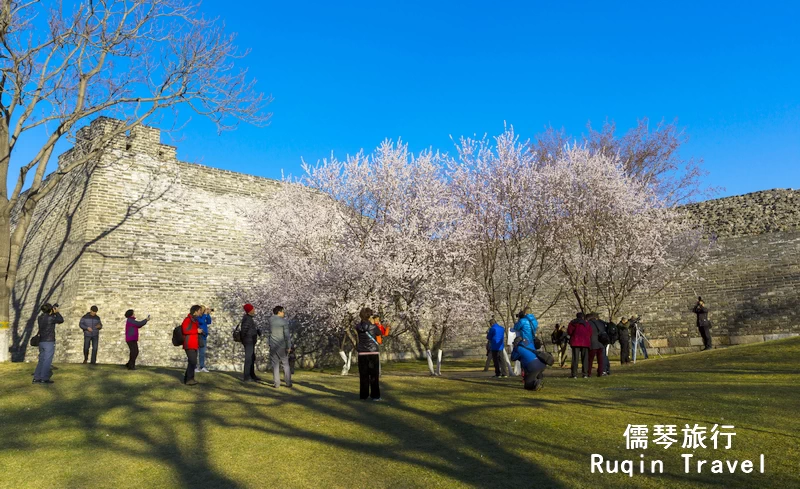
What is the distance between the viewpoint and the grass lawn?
5.96 m

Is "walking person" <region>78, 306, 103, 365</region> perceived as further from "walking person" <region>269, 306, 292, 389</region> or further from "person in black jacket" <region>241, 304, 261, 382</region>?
"walking person" <region>269, 306, 292, 389</region>

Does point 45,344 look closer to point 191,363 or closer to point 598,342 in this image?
point 191,363

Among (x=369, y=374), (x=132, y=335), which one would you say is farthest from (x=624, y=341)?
(x=132, y=335)

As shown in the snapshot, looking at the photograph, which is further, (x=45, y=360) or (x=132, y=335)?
(x=132, y=335)

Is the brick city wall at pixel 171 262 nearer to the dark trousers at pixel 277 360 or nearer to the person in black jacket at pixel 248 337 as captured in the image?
the person in black jacket at pixel 248 337

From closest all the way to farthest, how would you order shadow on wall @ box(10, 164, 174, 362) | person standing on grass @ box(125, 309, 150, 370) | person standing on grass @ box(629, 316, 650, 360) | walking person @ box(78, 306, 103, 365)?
person standing on grass @ box(125, 309, 150, 370), walking person @ box(78, 306, 103, 365), person standing on grass @ box(629, 316, 650, 360), shadow on wall @ box(10, 164, 174, 362)

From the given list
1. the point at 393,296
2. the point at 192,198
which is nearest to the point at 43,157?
the point at 192,198

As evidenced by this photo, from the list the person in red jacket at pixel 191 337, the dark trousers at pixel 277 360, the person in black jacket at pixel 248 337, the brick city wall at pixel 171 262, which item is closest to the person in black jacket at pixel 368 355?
the dark trousers at pixel 277 360

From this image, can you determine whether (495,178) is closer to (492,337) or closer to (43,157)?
(492,337)

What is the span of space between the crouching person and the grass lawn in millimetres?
403

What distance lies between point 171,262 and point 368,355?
638 inches

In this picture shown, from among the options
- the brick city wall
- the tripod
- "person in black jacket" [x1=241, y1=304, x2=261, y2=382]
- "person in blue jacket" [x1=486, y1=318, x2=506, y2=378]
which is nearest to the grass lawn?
"person in black jacket" [x1=241, y1=304, x2=261, y2=382]

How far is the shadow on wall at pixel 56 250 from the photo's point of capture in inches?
890

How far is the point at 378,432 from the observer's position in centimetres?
Answer: 766
